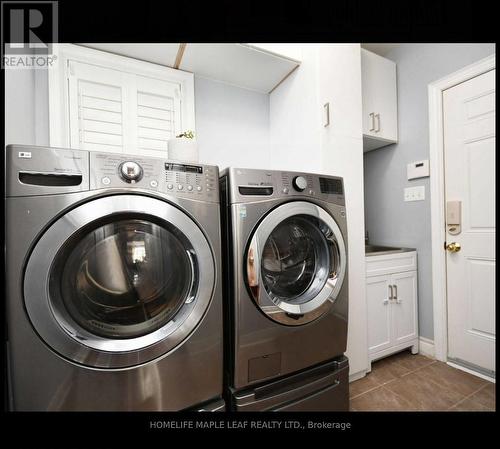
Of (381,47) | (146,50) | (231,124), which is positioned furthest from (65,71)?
(381,47)

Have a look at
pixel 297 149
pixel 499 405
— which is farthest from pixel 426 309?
pixel 297 149

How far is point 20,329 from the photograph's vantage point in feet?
2.20

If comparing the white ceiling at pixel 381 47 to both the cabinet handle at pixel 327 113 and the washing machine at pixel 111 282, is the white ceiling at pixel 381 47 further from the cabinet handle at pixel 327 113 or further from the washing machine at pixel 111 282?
the washing machine at pixel 111 282

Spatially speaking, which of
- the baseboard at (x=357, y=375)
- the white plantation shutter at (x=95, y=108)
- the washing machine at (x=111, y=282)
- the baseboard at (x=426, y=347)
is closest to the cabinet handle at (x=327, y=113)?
the washing machine at (x=111, y=282)

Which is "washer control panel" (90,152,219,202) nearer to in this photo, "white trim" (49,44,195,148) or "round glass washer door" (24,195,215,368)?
"round glass washer door" (24,195,215,368)

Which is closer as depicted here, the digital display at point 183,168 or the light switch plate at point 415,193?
the digital display at point 183,168

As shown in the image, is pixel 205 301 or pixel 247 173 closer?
pixel 205 301

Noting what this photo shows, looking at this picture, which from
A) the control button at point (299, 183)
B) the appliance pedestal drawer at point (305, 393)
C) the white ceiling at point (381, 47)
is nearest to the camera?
the appliance pedestal drawer at point (305, 393)

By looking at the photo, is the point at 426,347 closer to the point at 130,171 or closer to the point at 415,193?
the point at 415,193

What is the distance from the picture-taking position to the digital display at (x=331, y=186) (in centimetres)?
114

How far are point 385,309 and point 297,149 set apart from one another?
125 centimetres
